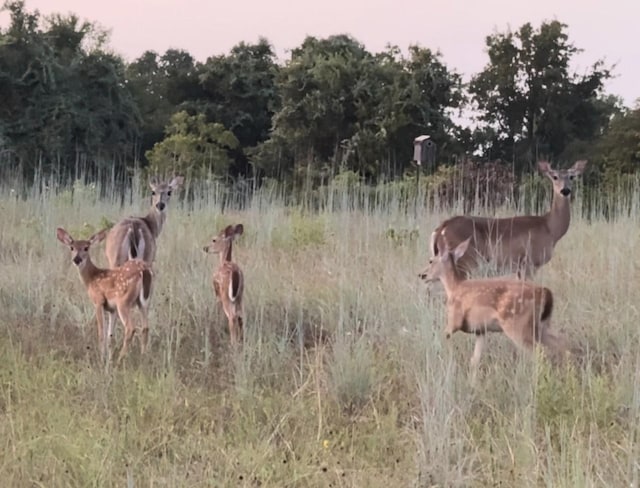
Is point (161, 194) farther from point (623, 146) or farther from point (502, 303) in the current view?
point (623, 146)

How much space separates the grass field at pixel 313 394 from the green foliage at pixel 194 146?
47.4ft

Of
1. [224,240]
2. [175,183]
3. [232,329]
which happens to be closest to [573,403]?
[232,329]

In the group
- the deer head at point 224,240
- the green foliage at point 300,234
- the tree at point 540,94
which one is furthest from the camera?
the tree at point 540,94

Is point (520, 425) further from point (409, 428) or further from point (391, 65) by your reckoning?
point (391, 65)

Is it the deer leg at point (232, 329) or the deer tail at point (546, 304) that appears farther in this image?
the deer leg at point (232, 329)

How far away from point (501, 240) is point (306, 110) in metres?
17.6

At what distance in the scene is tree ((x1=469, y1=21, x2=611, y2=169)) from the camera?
94.5ft

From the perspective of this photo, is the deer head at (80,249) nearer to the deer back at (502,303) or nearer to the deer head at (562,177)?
the deer back at (502,303)

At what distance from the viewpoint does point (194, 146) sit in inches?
941

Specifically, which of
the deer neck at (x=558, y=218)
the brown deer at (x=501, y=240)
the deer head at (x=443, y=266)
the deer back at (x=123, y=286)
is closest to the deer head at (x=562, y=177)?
the deer neck at (x=558, y=218)

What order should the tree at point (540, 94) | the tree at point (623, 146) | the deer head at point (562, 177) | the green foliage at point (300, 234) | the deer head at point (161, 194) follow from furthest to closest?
the tree at point (540, 94) < the tree at point (623, 146) < the green foliage at point (300, 234) < the deer head at point (562, 177) < the deer head at point (161, 194)

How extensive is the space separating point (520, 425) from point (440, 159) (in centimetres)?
2032

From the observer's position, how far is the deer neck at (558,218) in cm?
781

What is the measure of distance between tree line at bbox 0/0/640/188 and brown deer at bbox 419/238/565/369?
14.6 metres
